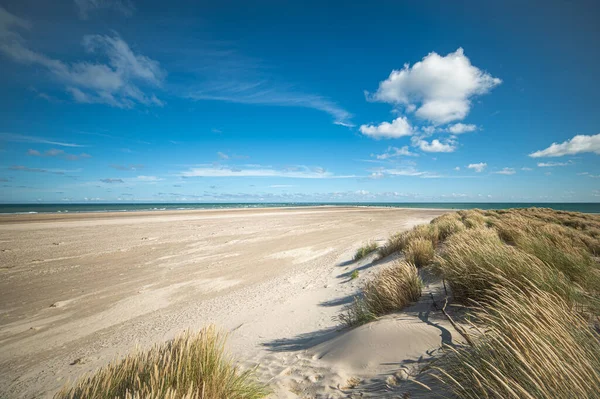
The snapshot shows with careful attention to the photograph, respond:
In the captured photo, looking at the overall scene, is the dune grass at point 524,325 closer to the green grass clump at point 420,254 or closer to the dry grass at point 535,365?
the dry grass at point 535,365

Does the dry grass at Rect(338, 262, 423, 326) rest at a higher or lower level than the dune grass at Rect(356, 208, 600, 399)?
lower

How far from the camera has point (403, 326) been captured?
11.9 feet

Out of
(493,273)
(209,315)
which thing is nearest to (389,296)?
(493,273)

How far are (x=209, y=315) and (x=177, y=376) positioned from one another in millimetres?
5157

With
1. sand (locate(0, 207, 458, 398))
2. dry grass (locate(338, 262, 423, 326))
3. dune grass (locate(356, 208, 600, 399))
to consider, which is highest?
dune grass (locate(356, 208, 600, 399))

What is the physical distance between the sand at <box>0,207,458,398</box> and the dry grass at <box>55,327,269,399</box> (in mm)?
411

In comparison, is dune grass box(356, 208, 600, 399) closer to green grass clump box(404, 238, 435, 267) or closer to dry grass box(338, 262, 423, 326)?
dry grass box(338, 262, 423, 326)

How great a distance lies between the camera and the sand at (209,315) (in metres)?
3.27

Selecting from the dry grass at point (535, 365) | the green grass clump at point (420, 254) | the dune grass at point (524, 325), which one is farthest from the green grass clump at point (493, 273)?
the green grass clump at point (420, 254)

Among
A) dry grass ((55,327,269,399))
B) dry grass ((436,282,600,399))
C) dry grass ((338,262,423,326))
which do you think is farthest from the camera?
dry grass ((338,262,423,326))

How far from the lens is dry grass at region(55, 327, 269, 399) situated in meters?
2.11

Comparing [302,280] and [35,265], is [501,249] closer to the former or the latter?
[302,280]

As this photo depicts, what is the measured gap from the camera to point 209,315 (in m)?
6.78

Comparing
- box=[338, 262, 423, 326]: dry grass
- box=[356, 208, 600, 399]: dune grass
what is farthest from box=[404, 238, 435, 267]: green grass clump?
box=[338, 262, 423, 326]: dry grass
